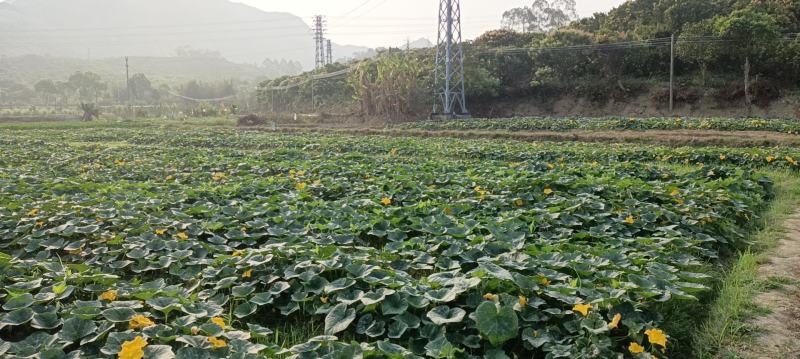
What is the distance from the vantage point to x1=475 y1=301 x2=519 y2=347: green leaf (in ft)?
9.36

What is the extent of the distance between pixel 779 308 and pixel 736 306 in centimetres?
32

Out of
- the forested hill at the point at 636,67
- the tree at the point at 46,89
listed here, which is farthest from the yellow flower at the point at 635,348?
the tree at the point at 46,89

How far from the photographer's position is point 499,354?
2.74 m

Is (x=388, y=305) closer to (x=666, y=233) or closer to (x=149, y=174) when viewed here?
(x=666, y=233)

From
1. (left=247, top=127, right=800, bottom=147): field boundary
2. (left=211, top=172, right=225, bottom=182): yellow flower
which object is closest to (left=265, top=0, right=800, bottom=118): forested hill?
(left=247, top=127, right=800, bottom=147): field boundary

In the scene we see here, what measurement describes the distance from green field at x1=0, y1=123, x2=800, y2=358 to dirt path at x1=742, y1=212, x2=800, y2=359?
1.10ft

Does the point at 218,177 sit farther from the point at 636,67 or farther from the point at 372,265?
the point at 636,67

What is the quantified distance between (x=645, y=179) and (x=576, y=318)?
542 centimetres

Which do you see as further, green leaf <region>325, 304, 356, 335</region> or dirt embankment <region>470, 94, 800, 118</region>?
dirt embankment <region>470, 94, 800, 118</region>

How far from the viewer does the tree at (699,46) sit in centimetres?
2794

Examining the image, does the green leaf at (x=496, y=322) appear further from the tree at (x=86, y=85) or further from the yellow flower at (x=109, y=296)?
the tree at (x=86, y=85)

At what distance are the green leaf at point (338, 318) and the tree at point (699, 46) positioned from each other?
30246 millimetres

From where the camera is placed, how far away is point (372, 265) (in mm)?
3785

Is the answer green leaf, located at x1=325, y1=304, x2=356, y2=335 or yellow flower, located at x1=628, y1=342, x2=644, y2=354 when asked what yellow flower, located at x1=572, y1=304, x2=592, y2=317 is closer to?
yellow flower, located at x1=628, y1=342, x2=644, y2=354
